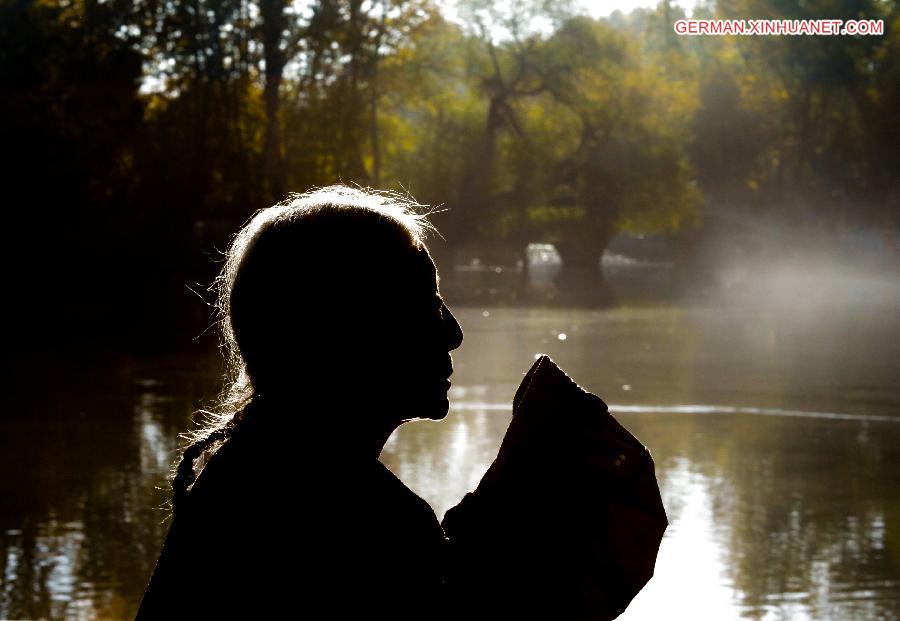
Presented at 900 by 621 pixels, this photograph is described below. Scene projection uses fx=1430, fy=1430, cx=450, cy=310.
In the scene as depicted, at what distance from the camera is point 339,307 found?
5.91 feet

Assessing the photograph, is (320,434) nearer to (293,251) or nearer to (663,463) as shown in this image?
(293,251)

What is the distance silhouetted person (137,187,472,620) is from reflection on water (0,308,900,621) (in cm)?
568

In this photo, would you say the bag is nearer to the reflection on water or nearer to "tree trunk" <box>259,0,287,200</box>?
the reflection on water

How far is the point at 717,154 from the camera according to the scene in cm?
6203

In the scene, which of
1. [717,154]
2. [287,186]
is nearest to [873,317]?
[287,186]

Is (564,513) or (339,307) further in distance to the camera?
(564,513)

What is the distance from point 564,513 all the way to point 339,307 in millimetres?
423

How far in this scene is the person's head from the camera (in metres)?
1.79

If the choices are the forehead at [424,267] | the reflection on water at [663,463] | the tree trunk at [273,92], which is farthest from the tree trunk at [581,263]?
the forehead at [424,267]

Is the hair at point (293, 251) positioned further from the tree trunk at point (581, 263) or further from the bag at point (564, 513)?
the tree trunk at point (581, 263)

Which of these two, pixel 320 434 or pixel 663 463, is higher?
pixel 320 434

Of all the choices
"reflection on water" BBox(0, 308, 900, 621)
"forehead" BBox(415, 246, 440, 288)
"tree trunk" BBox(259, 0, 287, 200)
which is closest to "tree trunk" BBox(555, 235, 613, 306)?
"tree trunk" BBox(259, 0, 287, 200)

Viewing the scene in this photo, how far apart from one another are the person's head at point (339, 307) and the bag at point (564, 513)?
6.7 inches

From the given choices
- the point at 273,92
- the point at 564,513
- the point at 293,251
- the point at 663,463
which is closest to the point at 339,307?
the point at 293,251
